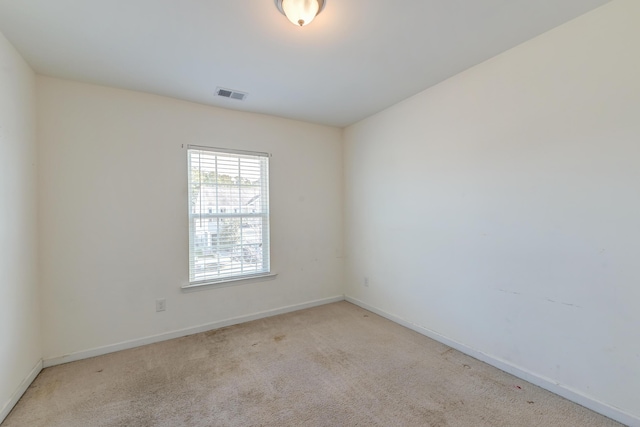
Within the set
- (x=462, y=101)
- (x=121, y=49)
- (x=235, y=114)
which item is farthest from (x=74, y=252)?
(x=462, y=101)

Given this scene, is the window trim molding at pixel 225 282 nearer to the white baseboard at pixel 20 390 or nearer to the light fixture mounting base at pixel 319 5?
the white baseboard at pixel 20 390

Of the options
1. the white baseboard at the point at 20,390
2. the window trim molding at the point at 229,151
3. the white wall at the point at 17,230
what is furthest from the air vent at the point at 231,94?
the white baseboard at the point at 20,390

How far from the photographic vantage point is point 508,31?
6.17 feet

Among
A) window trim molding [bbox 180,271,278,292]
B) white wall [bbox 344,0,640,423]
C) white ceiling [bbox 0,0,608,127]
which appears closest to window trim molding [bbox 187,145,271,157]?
white ceiling [bbox 0,0,608,127]

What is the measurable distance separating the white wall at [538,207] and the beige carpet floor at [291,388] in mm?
322

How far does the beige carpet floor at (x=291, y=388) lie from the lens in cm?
169

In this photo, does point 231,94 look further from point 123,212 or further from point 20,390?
point 20,390

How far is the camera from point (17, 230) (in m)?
1.97

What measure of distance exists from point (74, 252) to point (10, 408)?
1.12 m

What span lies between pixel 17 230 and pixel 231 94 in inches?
77.8

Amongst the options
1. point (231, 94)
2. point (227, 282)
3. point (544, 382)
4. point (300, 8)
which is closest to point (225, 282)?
point (227, 282)

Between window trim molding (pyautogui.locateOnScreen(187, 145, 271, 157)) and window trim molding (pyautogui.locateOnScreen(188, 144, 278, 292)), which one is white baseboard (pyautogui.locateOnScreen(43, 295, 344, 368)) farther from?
window trim molding (pyautogui.locateOnScreen(187, 145, 271, 157))

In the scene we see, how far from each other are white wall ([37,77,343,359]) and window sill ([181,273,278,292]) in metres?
0.05

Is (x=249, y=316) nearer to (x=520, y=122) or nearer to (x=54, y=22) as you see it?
(x=54, y=22)
